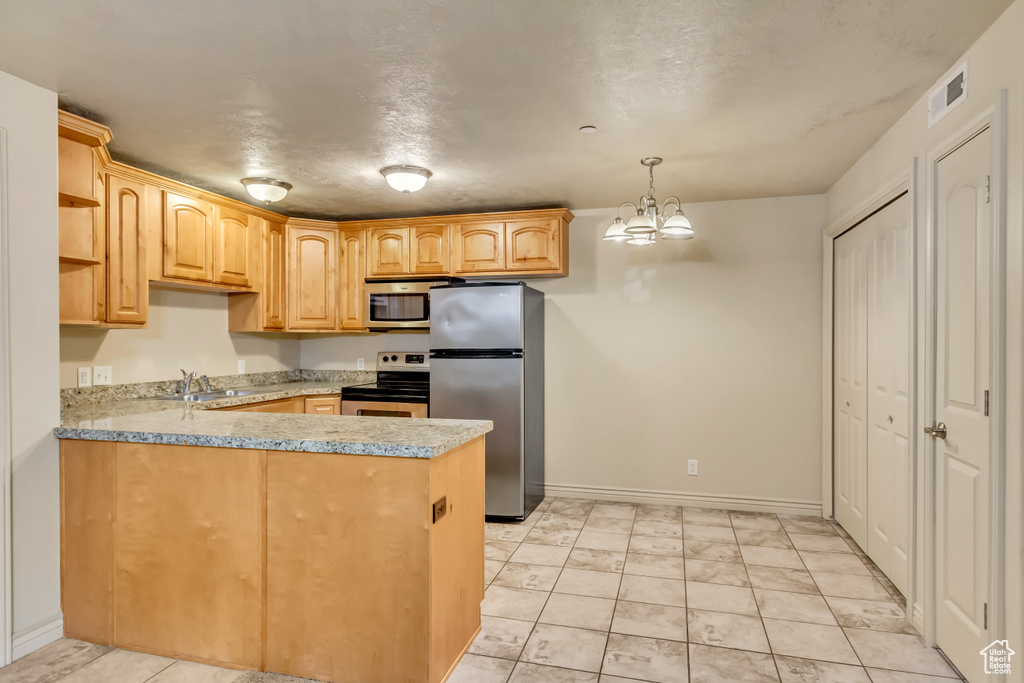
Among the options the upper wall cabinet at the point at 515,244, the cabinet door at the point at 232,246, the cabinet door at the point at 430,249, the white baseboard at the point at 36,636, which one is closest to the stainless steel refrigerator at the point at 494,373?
the upper wall cabinet at the point at 515,244

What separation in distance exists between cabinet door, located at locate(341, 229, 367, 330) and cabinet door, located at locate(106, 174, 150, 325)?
1.60 metres

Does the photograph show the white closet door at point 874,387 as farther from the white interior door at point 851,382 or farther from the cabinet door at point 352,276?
the cabinet door at point 352,276

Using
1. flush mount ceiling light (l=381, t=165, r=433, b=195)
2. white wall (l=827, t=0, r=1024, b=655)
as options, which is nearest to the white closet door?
white wall (l=827, t=0, r=1024, b=655)

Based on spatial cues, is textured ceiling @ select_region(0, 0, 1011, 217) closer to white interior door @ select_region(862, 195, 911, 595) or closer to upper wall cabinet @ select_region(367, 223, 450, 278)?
white interior door @ select_region(862, 195, 911, 595)

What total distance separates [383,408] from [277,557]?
2.36 m

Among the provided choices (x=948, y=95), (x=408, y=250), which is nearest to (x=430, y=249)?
(x=408, y=250)

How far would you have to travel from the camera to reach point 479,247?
4.55m

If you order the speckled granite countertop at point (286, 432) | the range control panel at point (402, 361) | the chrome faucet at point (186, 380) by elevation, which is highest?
the range control panel at point (402, 361)

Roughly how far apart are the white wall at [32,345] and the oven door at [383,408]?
2182mm

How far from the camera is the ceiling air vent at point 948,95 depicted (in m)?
2.11

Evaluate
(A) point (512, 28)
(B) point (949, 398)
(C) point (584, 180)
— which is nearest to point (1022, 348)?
(B) point (949, 398)

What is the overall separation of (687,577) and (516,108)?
2512mm

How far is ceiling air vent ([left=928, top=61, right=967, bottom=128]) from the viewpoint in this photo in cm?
211

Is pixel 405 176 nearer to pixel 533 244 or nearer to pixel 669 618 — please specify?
pixel 533 244
